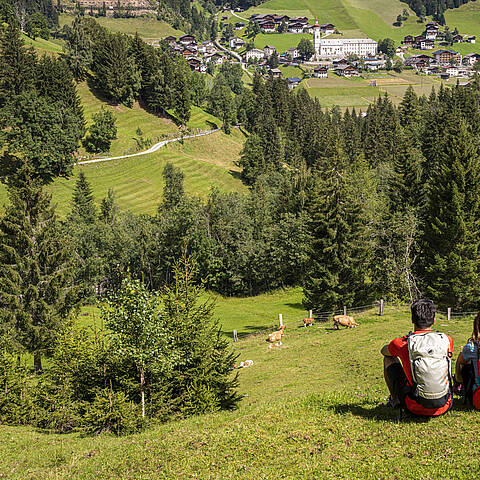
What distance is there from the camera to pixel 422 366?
8695 millimetres

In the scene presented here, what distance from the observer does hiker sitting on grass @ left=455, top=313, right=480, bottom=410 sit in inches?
361

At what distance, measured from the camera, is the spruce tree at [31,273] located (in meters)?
36.7

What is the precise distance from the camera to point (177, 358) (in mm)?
17891

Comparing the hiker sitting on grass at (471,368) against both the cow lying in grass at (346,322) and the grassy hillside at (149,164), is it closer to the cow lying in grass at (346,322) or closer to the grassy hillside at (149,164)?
the cow lying in grass at (346,322)

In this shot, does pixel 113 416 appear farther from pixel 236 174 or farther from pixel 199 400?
pixel 236 174

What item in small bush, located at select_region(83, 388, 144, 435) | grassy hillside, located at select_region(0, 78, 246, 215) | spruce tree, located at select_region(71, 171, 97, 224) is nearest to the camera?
small bush, located at select_region(83, 388, 144, 435)

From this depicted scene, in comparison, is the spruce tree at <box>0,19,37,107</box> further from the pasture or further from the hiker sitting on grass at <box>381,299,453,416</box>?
the hiker sitting on grass at <box>381,299,453,416</box>

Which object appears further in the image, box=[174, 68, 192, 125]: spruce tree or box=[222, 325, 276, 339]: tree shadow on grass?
box=[174, 68, 192, 125]: spruce tree

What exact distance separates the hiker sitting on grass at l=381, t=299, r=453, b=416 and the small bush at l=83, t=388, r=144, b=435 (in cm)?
1130

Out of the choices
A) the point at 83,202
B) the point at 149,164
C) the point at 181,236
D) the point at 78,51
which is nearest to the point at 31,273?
the point at 181,236

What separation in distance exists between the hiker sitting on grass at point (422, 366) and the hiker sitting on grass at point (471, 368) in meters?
0.48

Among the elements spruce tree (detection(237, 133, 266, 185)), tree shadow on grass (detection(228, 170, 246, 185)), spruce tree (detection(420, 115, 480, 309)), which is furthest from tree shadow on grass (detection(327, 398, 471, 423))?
tree shadow on grass (detection(228, 170, 246, 185))

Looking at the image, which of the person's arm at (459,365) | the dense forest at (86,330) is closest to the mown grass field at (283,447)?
the person's arm at (459,365)

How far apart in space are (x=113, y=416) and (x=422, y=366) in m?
13.0
